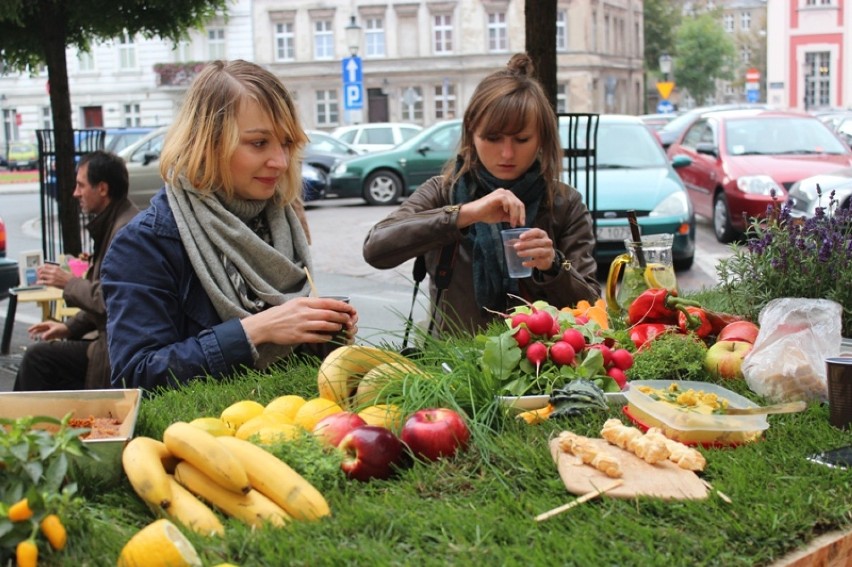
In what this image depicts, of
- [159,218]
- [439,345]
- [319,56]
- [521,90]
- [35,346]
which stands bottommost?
[35,346]

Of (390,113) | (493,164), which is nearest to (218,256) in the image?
(493,164)

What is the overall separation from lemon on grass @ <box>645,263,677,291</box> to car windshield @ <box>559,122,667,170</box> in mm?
8964

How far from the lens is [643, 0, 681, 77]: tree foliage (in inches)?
3007

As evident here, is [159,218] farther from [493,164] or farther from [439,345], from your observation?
[493,164]

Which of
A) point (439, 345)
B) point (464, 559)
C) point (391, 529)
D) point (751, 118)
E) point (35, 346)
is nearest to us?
point (464, 559)

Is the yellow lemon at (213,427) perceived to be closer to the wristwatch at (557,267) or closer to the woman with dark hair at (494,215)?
the woman with dark hair at (494,215)

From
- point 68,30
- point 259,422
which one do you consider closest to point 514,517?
point 259,422

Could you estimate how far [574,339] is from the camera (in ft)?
9.10

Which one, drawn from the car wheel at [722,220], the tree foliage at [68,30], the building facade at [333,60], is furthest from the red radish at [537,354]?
the building facade at [333,60]

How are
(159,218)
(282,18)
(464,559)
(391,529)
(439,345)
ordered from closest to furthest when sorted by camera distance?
(464,559), (391,529), (439,345), (159,218), (282,18)

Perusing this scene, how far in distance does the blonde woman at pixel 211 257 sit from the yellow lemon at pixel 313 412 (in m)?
0.51

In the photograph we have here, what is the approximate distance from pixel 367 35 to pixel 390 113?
4.45m

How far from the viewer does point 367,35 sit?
60.1 meters

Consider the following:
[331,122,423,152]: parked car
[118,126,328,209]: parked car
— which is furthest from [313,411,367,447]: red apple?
[331,122,423,152]: parked car
